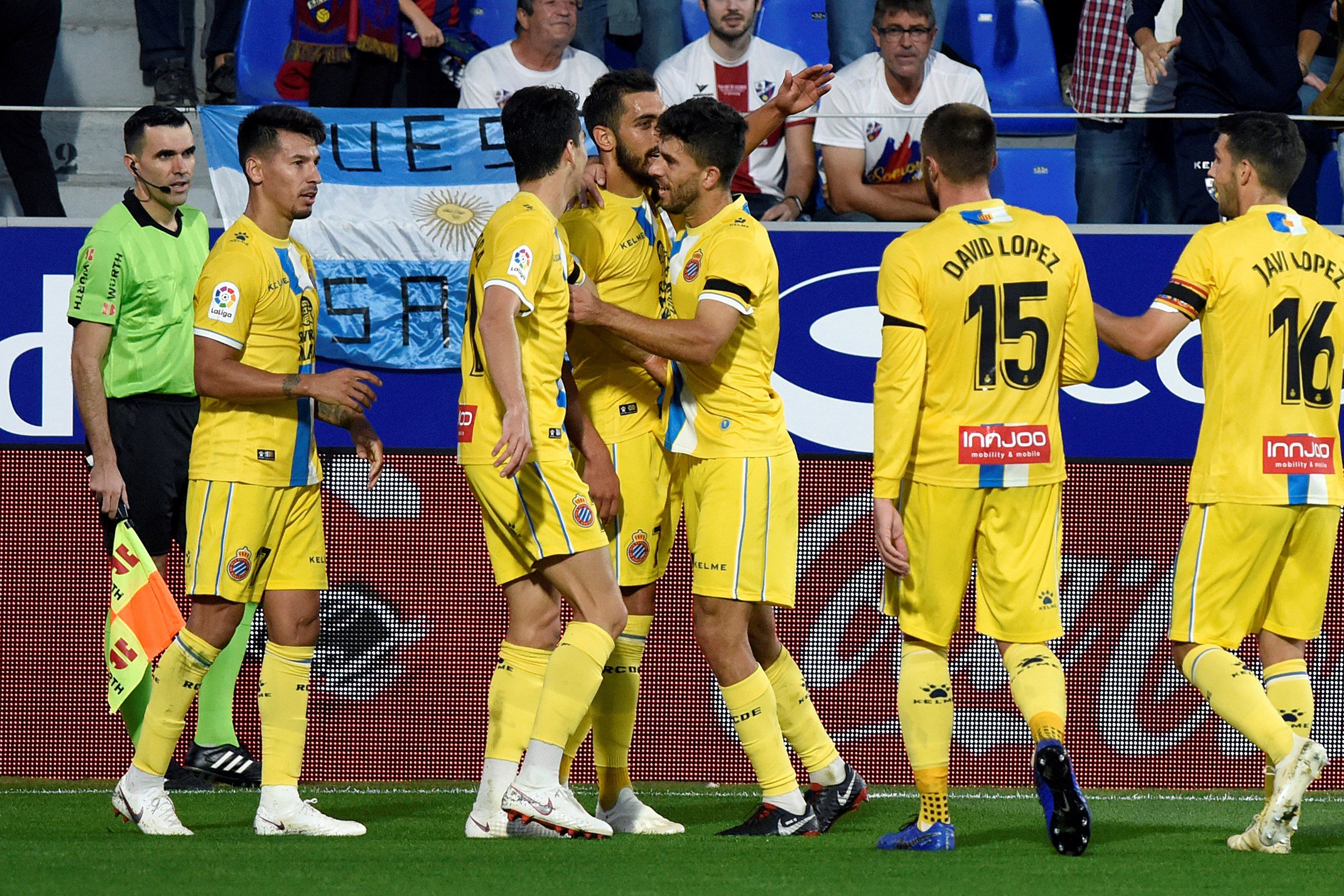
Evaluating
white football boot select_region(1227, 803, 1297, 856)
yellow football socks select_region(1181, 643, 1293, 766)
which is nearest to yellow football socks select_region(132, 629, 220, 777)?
yellow football socks select_region(1181, 643, 1293, 766)

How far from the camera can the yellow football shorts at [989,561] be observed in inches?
199

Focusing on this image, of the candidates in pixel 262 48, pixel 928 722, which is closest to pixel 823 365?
pixel 928 722

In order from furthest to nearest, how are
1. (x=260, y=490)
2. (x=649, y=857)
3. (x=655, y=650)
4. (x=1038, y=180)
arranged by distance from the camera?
(x=1038, y=180), (x=655, y=650), (x=260, y=490), (x=649, y=857)

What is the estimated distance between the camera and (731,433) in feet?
17.9

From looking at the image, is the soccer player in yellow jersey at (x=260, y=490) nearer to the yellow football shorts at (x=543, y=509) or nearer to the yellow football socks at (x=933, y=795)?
the yellow football shorts at (x=543, y=509)

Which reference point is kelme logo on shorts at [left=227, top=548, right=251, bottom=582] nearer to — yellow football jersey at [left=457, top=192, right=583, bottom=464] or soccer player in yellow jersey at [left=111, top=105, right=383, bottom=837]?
soccer player in yellow jersey at [left=111, top=105, right=383, bottom=837]

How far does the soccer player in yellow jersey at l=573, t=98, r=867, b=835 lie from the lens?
5.37 m

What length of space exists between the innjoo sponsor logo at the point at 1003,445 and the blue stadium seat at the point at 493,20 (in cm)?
425

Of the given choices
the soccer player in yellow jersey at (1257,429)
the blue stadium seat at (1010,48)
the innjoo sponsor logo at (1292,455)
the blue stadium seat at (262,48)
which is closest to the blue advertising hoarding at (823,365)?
the blue stadium seat at (262,48)

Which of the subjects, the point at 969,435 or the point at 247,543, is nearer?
the point at 969,435

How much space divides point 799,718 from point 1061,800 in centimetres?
118

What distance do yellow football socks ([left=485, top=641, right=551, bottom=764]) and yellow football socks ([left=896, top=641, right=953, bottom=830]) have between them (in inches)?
46.4

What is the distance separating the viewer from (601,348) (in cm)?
578

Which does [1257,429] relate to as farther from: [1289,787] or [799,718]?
[799,718]
